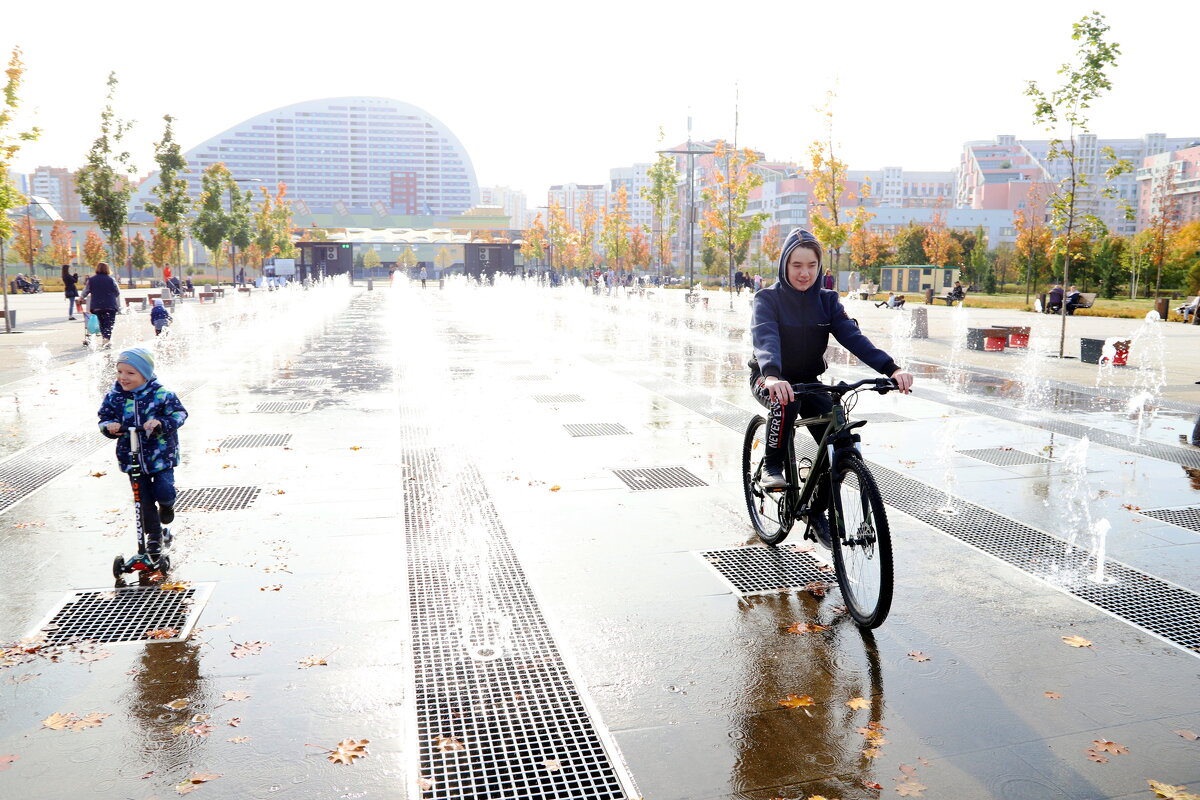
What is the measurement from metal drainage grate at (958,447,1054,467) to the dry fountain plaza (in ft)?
0.32

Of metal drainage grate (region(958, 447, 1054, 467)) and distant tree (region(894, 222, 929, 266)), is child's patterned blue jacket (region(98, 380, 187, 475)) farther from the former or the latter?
distant tree (region(894, 222, 929, 266))

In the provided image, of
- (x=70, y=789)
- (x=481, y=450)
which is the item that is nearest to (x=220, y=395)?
(x=481, y=450)

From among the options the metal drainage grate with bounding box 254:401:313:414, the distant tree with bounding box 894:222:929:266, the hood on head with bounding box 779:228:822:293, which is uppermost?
the distant tree with bounding box 894:222:929:266

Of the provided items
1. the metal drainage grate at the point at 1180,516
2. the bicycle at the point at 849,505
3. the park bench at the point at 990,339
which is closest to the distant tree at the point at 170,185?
the park bench at the point at 990,339

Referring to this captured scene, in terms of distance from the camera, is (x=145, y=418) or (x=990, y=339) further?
(x=990, y=339)

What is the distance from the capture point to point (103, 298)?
18234 millimetres

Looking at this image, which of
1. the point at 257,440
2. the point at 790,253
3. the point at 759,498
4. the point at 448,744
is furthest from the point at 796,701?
the point at 257,440

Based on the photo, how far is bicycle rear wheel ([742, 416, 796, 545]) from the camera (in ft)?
18.0

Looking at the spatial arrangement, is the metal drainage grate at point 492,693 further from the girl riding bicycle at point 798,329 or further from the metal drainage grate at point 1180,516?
the metal drainage grate at point 1180,516

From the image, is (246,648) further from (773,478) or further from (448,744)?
(773,478)

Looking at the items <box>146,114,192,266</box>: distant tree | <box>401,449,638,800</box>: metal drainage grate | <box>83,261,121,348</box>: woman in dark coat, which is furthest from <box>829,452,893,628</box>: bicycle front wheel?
<box>146,114,192,266</box>: distant tree

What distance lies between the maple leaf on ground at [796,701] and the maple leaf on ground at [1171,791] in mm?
1174

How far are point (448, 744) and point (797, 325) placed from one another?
9.19ft

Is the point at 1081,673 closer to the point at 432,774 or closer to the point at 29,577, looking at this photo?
the point at 432,774
